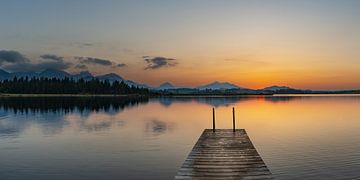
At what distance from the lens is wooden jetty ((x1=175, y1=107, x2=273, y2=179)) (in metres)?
16.1

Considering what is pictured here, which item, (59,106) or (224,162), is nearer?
(224,162)

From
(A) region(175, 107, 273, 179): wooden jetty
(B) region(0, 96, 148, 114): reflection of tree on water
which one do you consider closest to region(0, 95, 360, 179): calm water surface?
(A) region(175, 107, 273, 179): wooden jetty

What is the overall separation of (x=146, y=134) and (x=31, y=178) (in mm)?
20166

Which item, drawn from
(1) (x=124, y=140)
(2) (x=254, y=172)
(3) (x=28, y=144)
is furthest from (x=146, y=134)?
(2) (x=254, y=172)

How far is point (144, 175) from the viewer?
20.0 m

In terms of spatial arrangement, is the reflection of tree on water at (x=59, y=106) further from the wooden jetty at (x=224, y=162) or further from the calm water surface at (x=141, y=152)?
the wooden jetty at (x=224, y=162)

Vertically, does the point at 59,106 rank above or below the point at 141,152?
above

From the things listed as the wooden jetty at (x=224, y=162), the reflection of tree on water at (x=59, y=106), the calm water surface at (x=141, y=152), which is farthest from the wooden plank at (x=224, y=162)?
the reflection of tree on water at (x=59, y=106)

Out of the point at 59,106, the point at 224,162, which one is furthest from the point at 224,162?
the point at 59,106

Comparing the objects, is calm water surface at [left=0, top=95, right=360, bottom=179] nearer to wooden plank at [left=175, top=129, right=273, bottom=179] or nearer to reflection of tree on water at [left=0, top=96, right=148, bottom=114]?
wooden plank at [left=175, top=129, right=273, bottom=179]

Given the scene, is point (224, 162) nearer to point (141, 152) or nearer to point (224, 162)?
point (224, 162)

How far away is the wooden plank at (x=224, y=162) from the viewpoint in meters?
16.1

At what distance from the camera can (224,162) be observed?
18516mm

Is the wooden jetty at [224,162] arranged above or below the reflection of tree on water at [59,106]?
below
